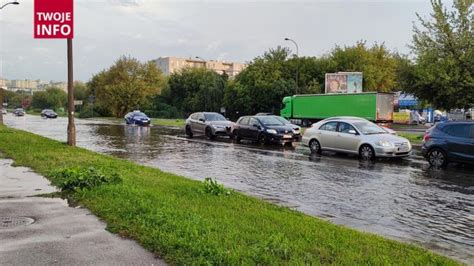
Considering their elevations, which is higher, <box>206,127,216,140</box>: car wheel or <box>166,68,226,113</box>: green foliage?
<box>166,68,226,113</box>: green foliage

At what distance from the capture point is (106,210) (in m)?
7.21

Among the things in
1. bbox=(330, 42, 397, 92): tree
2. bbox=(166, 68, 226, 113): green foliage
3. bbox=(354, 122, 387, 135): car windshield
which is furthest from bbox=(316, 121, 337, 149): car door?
bbox=(166, 68, 226, 113): green foliage

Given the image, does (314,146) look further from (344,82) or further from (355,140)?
(344,82)

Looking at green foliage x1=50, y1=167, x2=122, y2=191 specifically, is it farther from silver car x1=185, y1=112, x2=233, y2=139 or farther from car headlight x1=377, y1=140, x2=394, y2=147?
silver car x1=185, y1=112, x2=233, y2=139

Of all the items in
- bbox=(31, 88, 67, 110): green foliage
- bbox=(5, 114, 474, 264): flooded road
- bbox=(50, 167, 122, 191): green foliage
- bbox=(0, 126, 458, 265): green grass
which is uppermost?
bbox=(31, 88, 67, 110): green foliage

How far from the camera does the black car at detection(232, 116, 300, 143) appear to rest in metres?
24.1

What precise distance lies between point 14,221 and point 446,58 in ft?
80.7

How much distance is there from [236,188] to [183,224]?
→ 4.86 meters

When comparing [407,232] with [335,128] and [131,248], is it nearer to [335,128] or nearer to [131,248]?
[131,248]

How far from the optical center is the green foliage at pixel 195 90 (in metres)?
76.2

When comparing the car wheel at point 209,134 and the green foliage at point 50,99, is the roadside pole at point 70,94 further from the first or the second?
the green foliage at point 50,99

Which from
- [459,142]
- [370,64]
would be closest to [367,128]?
[459,142]

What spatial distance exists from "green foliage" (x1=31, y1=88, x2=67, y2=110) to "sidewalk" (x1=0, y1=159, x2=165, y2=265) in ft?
473

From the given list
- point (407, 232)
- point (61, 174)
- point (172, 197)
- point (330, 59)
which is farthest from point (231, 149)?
point (330, 59)
